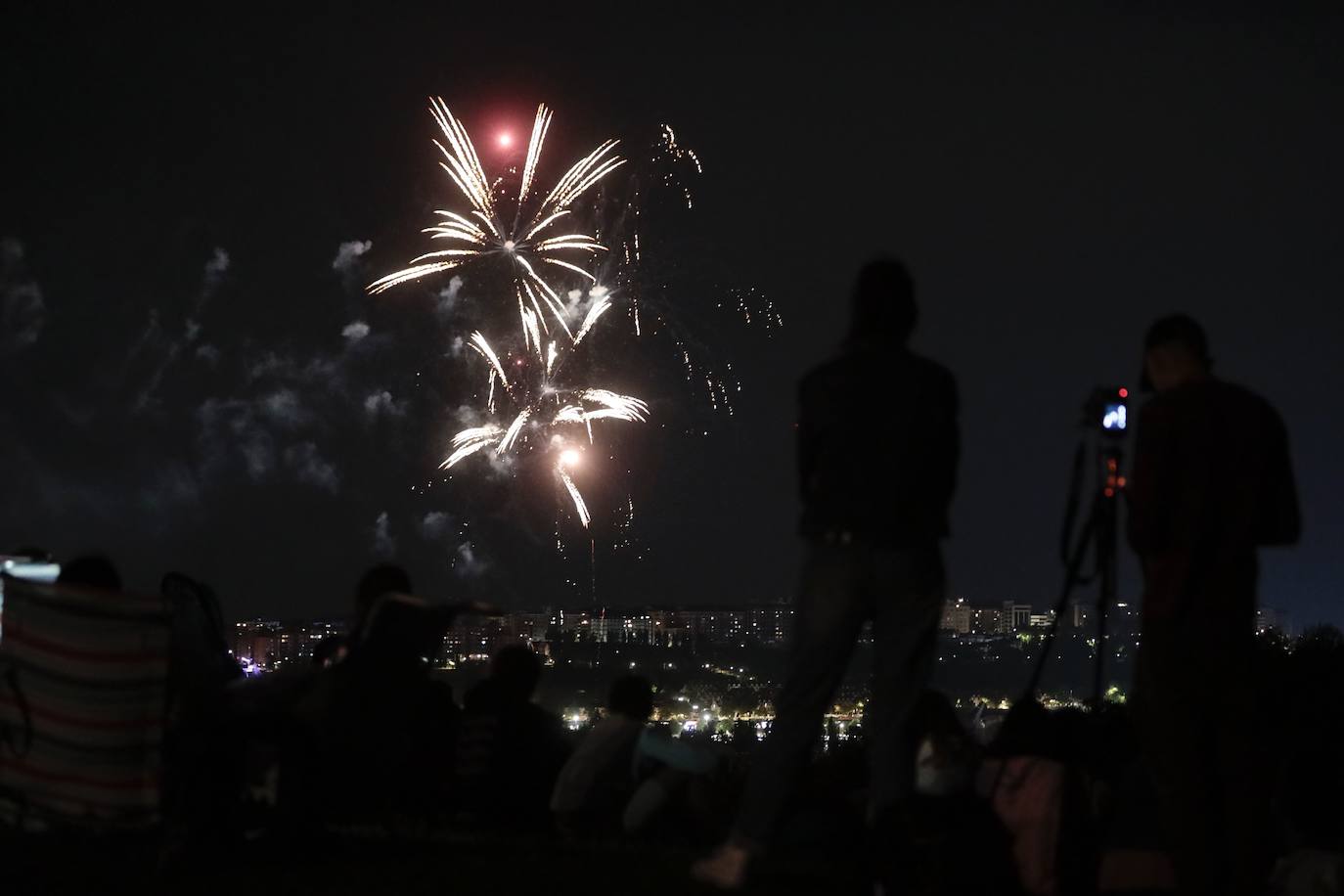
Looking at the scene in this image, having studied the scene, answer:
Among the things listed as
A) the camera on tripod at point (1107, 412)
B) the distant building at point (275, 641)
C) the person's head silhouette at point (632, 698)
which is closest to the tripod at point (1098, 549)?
the camera on tripod at point (1107, 412)

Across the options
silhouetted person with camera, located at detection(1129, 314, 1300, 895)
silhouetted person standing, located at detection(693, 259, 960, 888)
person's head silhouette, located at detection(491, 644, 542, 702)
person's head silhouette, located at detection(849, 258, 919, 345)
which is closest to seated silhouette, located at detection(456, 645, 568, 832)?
person's head silhouette, located at detection(491, 644, 542, 702)

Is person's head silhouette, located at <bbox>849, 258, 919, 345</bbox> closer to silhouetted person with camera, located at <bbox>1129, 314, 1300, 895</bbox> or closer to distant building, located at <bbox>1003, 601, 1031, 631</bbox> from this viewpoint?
silhouetted person with camera, located at <bbox>1129, 314, 1300, 895</bbox>

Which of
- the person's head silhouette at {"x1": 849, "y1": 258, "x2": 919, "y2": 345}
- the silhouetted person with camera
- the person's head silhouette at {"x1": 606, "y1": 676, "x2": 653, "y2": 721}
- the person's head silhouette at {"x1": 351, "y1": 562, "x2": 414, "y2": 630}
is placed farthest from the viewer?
the person's head silhouette at {"x1": 606, "y1": 676, "x2": 653, "y2": 721}

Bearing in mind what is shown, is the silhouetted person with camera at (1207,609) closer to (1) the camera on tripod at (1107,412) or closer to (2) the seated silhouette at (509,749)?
(1) the camera on tripod at (1107,412)

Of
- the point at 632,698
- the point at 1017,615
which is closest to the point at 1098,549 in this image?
the point at 632,698

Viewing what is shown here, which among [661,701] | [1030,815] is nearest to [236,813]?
[1030,815]
